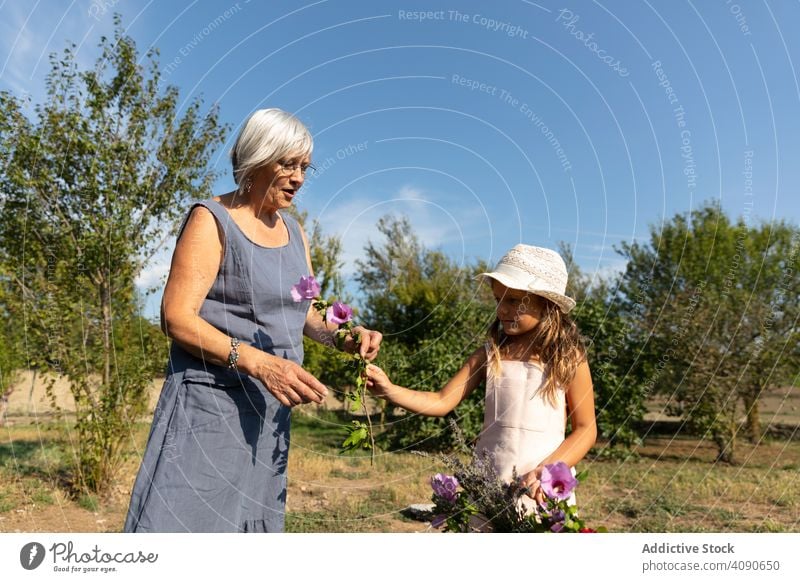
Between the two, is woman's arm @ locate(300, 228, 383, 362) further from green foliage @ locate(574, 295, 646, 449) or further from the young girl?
green foliage @ locate(574, 295, 646, 449)

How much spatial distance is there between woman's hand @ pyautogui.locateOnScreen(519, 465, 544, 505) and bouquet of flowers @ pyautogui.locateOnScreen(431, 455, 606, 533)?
18 mm

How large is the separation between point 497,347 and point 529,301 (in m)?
0.25

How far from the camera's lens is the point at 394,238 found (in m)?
4.58

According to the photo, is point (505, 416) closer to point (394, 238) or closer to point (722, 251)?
point (394, 238)

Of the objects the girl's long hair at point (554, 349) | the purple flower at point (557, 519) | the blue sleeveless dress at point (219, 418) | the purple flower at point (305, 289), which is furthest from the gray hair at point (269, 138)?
the purple flower at point (557, 519)

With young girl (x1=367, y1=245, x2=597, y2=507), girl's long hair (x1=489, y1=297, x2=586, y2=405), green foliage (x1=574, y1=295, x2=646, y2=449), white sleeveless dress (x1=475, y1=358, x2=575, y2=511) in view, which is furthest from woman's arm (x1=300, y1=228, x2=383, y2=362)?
green foliage (x1=574, y1=295, x2=646, y2=449)

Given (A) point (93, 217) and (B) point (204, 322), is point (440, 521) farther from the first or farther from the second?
(A) point (93, 217)

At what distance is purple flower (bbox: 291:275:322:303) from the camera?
2.23 meters

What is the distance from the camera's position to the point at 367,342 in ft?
7.61

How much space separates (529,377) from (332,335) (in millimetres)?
877

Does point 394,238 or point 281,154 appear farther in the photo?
point 394,238
